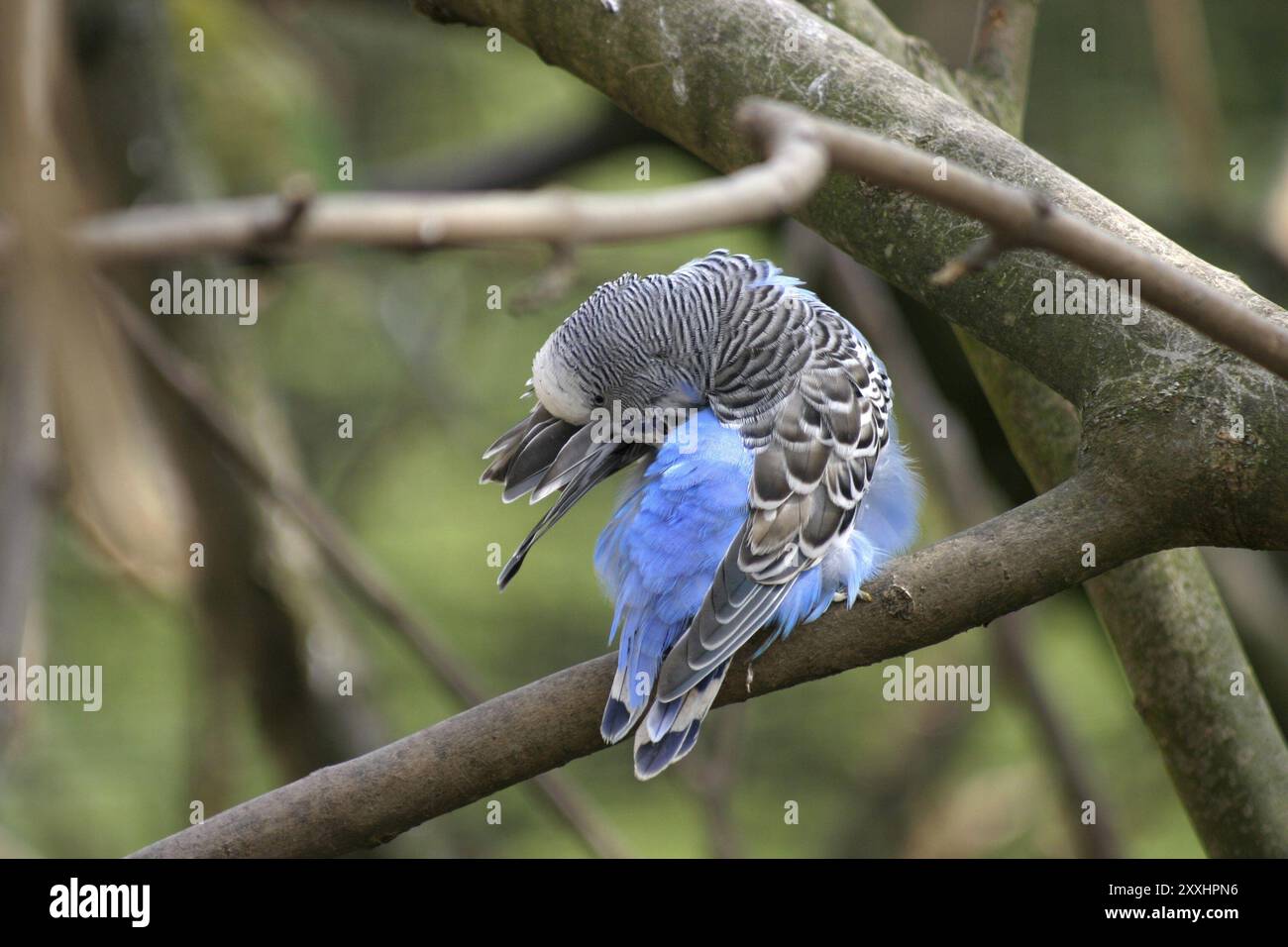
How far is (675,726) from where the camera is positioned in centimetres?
228

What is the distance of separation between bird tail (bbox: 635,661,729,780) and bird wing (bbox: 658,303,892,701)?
0.07 metres

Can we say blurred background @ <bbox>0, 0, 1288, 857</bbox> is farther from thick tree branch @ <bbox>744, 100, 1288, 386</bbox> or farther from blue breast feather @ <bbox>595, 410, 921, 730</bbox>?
thick tree branch @ <bbox>744, 100, 1288, 386</bbox>

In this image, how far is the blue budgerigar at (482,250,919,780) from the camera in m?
2.29

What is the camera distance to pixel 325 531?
3883mm

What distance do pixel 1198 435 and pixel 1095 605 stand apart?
94 cm

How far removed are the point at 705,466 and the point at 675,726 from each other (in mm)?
502

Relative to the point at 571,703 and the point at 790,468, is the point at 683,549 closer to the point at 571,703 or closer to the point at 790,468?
the point at 790,468

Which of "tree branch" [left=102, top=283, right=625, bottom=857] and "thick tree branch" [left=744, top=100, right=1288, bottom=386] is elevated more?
"tree branch" [left=102, top=283, right=625, bottom=857]

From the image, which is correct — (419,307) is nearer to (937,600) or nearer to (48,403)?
(48,403)

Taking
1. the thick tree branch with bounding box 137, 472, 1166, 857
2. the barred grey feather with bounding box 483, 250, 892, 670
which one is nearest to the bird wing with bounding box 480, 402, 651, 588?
the barred grey feather with bounding box 483, 250, 892, 670

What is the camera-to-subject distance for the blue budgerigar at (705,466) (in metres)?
2.29

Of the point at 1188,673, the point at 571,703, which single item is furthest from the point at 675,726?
the point at 1188,673

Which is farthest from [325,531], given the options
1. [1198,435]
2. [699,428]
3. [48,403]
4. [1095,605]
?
[1198,435]

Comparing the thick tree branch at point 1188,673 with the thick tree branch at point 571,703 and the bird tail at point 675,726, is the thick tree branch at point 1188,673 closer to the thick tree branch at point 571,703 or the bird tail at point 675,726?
the thick tree branch at point 571,703
